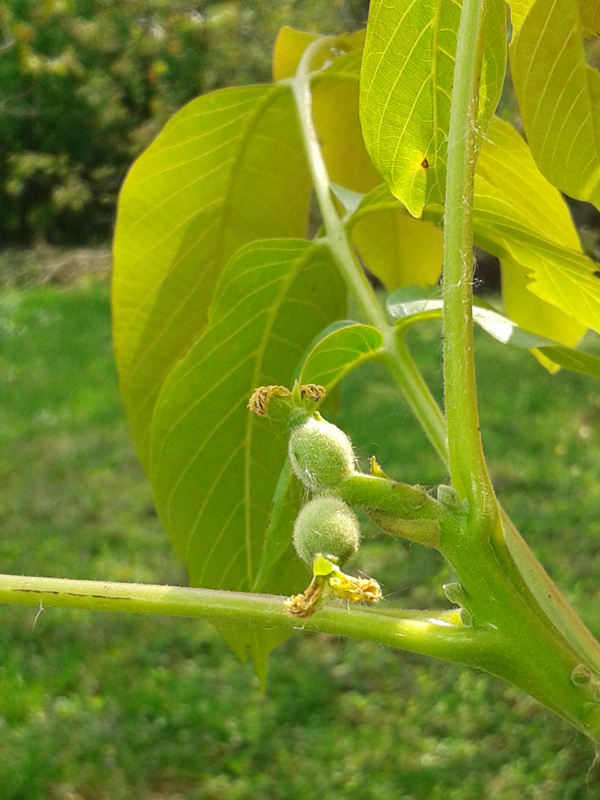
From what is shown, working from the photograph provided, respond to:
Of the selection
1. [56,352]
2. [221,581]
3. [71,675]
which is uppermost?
[221,581]

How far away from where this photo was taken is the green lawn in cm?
224

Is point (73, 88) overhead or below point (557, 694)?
below

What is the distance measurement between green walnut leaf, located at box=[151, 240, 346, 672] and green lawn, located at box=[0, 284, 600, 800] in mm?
1679

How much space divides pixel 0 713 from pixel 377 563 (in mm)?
1323

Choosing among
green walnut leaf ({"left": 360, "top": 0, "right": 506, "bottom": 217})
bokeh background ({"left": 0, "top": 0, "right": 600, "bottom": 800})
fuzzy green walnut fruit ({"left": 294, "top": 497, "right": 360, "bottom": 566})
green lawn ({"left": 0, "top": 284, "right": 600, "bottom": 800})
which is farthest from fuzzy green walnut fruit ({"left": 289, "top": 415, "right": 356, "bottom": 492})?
green lawn ({"left": 0, "top": 284, "right": 600, "bottom": 800})

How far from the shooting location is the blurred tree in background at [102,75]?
362 cm

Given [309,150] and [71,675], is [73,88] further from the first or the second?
[309,150]

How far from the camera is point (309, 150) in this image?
28.3 inches

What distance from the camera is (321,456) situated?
0.44 metres

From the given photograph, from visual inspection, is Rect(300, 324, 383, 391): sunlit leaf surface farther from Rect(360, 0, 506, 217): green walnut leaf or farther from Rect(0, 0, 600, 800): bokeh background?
Rect(0, 0, 600, 800): bokeh background

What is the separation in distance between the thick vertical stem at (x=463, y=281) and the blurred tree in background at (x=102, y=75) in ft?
6.95

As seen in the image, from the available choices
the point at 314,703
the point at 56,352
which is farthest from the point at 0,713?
the point at 56,352

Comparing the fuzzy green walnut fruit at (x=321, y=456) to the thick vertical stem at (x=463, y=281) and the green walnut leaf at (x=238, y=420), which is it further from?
the green walnut leaf at (x=238, y=420)

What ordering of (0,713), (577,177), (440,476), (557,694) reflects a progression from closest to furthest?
(557,694), (577,177), (0,713), (440,476)
